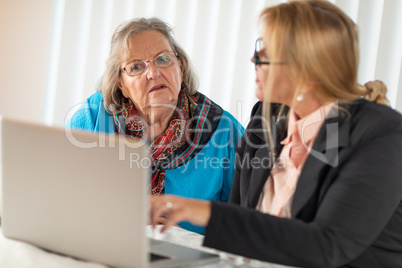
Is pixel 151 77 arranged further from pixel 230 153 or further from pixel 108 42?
pixel 108 42

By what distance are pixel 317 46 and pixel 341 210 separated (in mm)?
431

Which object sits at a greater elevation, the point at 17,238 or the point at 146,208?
the point at 146,208

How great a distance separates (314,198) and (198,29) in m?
1.89

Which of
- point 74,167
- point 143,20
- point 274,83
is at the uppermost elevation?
point 143,20

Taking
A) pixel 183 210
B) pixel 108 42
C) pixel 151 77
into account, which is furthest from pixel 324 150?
pixel 108 42

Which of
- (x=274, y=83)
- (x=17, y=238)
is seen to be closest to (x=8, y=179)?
(x=17, y=238)

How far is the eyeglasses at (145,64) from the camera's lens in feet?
6.80

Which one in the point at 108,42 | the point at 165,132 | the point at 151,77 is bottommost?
the point at 165,132

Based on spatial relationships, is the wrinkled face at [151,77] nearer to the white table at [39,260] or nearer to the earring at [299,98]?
the earring at [299,98]

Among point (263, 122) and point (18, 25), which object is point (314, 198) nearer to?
point (263, 122)

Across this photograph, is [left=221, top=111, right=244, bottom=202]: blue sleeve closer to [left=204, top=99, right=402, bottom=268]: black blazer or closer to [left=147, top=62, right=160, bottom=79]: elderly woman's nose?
[left=147, top=62, right=160, bottom=79]: elderly woman's nose

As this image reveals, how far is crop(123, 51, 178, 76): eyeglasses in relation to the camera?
6.80 feet

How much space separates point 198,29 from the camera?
116 inches

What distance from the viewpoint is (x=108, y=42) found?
10.4ft
